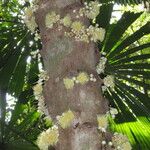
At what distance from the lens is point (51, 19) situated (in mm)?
1549

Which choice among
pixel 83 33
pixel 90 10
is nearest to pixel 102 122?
pixel 83 33

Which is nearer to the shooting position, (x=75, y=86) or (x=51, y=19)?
(x=75, y=86)

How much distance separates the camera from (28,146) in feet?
11.2

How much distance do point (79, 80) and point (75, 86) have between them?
0.03 m

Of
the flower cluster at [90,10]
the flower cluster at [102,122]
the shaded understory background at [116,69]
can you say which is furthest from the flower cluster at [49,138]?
the shaded understory background at [116,69]

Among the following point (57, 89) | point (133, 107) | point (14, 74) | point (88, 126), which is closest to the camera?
point (88, 126)

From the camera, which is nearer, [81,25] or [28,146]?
[81,25]

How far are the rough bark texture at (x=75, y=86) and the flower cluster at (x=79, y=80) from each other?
0.02 metres

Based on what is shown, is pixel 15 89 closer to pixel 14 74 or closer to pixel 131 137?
pixel 14 74

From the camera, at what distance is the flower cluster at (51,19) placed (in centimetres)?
155

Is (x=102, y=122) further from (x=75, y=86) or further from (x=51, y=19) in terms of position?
(x=51, y=19)

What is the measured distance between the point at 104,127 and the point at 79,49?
356mm

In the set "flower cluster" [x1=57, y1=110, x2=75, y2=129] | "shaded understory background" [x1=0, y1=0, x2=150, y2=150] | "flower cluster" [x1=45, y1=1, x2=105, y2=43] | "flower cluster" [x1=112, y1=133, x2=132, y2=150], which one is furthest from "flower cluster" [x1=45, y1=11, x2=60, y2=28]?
"shaded understory background" [x1=0, y1=0, x2=150, y2=150]

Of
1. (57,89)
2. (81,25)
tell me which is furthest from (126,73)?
(57,89)
